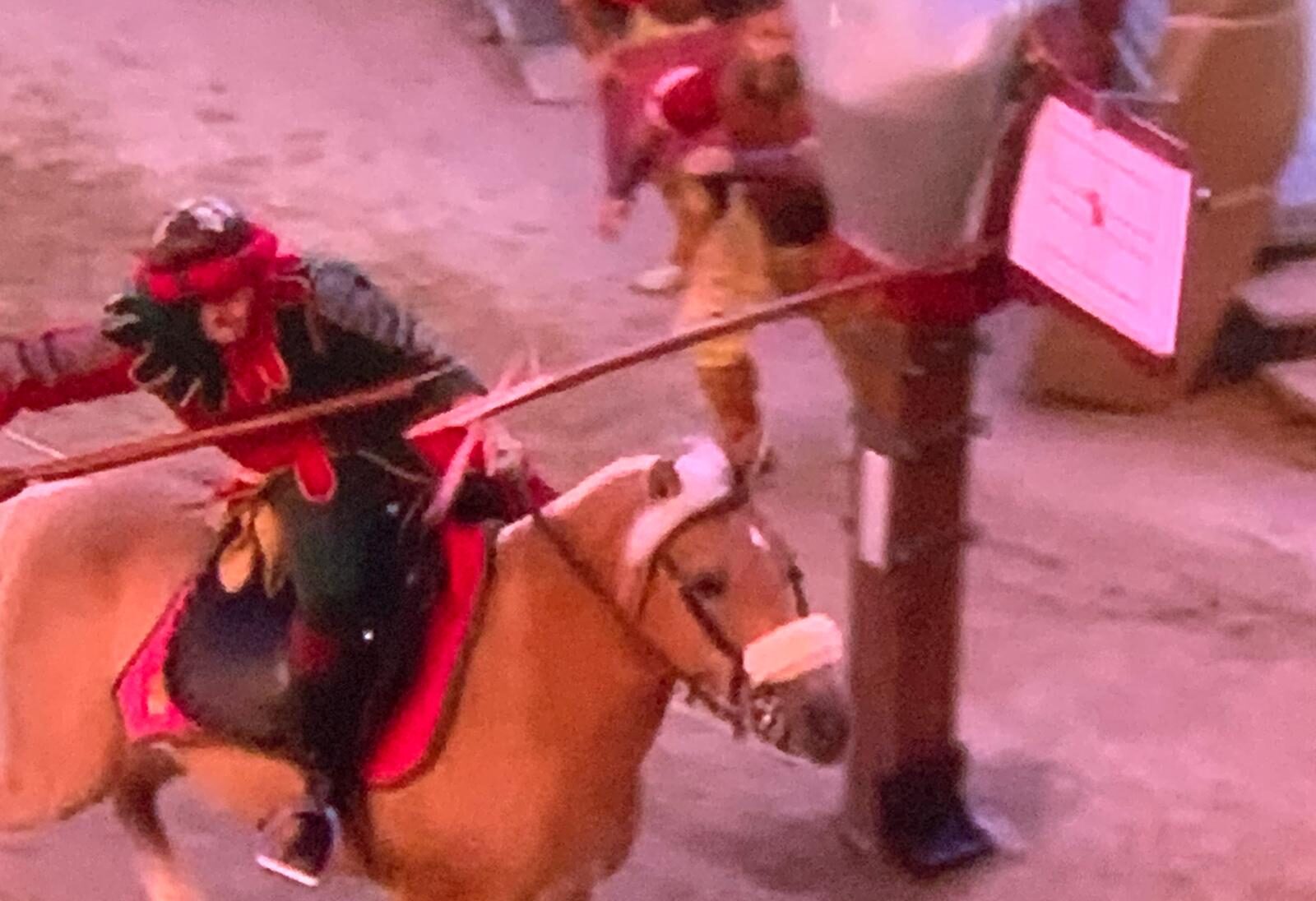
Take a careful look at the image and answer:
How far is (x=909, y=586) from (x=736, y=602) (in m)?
0.44

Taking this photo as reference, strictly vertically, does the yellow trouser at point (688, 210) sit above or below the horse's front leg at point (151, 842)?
above

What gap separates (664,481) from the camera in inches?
47.0

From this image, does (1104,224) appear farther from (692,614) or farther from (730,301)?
(730,301)

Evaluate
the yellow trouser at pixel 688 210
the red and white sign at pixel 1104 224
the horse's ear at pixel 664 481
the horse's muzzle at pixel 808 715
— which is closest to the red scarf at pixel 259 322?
the horse's ear at pixel 664 481

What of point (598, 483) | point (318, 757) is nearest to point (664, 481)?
point (598, 483)

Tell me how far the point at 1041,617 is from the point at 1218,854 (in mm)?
402

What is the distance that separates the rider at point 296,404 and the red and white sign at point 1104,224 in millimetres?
374

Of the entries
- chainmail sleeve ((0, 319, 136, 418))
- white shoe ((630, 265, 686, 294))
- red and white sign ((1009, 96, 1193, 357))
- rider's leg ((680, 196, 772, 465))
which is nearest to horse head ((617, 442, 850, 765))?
red and white sign ((1009, 96, 1193, 357))

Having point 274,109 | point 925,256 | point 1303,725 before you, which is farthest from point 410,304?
point 925,256

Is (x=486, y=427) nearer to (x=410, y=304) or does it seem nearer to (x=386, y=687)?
(x=386, y=687)

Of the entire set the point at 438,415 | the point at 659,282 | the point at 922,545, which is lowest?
the point at 659,282

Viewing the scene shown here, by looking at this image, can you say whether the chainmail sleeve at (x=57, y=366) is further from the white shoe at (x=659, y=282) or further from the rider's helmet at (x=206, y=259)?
the white shoe at (x=659, y=282)

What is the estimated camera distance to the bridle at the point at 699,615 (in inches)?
46.8

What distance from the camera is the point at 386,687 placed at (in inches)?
50.0
